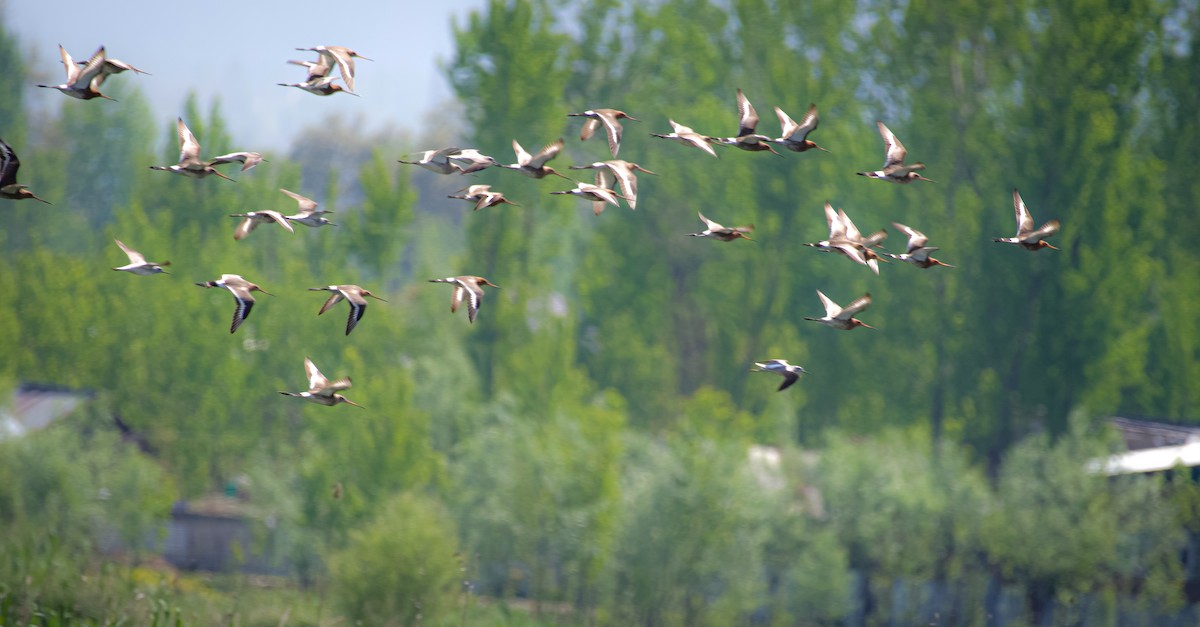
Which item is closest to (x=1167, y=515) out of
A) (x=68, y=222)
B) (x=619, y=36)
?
(x=619, y=36)

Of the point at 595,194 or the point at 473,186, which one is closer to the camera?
the point at 595,194

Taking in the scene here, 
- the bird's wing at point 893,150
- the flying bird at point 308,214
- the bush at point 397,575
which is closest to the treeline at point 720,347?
the bush at point 397,575

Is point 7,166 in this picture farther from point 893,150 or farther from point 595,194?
point 893,150

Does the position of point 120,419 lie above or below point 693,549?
below

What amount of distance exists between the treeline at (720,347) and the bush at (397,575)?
0.09 metres

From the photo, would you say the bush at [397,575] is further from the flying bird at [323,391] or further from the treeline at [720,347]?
the flying bird at [323,391]

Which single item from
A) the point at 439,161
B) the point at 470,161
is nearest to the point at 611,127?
the point at 470,161

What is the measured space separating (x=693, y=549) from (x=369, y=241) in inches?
878

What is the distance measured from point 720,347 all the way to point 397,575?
2711 cm

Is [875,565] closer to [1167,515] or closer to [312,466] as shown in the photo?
[1167,515]

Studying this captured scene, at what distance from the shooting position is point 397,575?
98.8ft

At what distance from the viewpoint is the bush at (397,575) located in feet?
97.5

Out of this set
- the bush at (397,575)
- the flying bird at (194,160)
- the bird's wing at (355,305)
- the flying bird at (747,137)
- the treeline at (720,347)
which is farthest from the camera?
the treeline at (720,347)

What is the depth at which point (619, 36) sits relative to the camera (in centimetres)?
6506
